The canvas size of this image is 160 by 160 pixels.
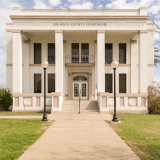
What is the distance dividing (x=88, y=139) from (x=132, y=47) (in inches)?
631

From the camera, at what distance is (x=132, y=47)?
20031 millimetres

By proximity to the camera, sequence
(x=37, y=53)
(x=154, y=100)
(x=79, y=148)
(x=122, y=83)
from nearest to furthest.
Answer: (x=79, y=148), (x=154, y=100), (x=122, y=83), (x=37, y=53)

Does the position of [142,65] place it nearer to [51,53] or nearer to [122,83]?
[122,83]

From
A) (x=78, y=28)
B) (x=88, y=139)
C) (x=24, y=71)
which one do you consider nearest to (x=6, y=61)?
(x=24, y=71)

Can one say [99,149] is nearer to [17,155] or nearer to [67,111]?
[17,155]

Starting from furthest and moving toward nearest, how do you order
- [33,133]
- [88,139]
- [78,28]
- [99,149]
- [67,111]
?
1. [78,28]
2. [67,111]
3. [33,133]
4. [88,139]
5. [99,149]

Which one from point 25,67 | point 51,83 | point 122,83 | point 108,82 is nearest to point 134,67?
point 122,83

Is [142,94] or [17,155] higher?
[142,94]

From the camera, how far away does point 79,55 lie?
65.8 ft

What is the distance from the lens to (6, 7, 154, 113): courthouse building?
15.9 metres

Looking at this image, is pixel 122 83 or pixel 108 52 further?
pixel 108 52

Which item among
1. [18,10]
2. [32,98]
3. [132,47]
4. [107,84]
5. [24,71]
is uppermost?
[18,10]

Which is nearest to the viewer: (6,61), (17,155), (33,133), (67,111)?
(17,155)

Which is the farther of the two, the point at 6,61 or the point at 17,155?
the point at 6,61
